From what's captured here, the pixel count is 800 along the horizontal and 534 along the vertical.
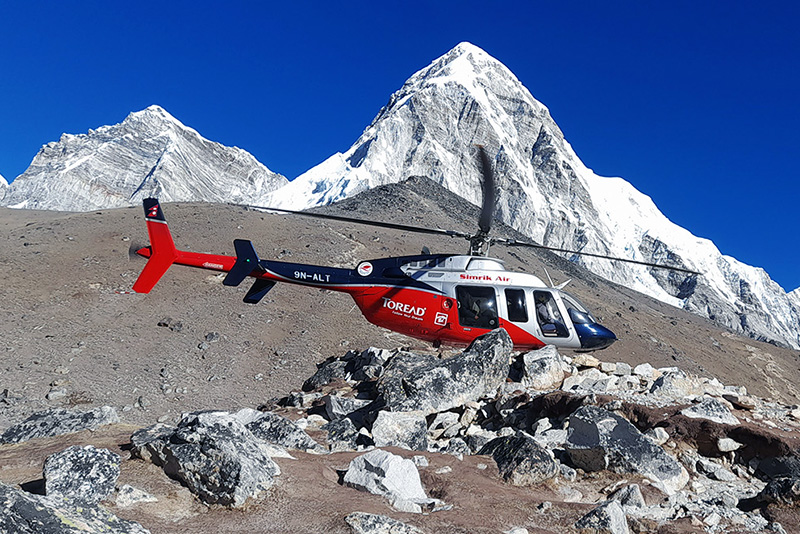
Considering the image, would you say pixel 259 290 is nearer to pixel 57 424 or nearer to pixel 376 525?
pixel 57 424

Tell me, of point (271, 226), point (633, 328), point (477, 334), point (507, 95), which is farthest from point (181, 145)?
point (477, 334)

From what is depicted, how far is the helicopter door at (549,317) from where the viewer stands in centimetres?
1232

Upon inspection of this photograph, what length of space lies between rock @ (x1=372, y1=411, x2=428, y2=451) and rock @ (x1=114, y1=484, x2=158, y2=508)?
12.3 feet

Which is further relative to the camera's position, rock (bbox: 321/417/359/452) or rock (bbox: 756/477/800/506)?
rock (bbox: 321/417/359/452)

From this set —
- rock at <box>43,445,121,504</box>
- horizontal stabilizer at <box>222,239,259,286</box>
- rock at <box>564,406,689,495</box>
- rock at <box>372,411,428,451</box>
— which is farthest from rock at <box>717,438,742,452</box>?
horizontal stabilizer at <box>222,239,259,286</box>

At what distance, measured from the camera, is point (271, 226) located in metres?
34.5

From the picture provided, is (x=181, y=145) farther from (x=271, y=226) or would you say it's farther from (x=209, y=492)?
(x=209, y=492)

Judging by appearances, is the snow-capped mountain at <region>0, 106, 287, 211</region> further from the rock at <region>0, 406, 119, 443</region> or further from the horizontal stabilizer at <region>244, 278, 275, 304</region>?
the rock at <region>0, 406, 119, 443</region>

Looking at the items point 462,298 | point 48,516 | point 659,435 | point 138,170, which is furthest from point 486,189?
point 138,170

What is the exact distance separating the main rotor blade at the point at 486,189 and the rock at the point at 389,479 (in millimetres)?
5796

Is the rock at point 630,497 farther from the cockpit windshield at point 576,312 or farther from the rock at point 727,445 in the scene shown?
the cockpit windshield at point 576,312

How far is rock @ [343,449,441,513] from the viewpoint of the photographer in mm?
5547

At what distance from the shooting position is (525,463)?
22.3ft

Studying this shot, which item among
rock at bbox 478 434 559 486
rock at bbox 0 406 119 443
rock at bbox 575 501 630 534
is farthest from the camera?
rock at bbox 0 406 119 443
